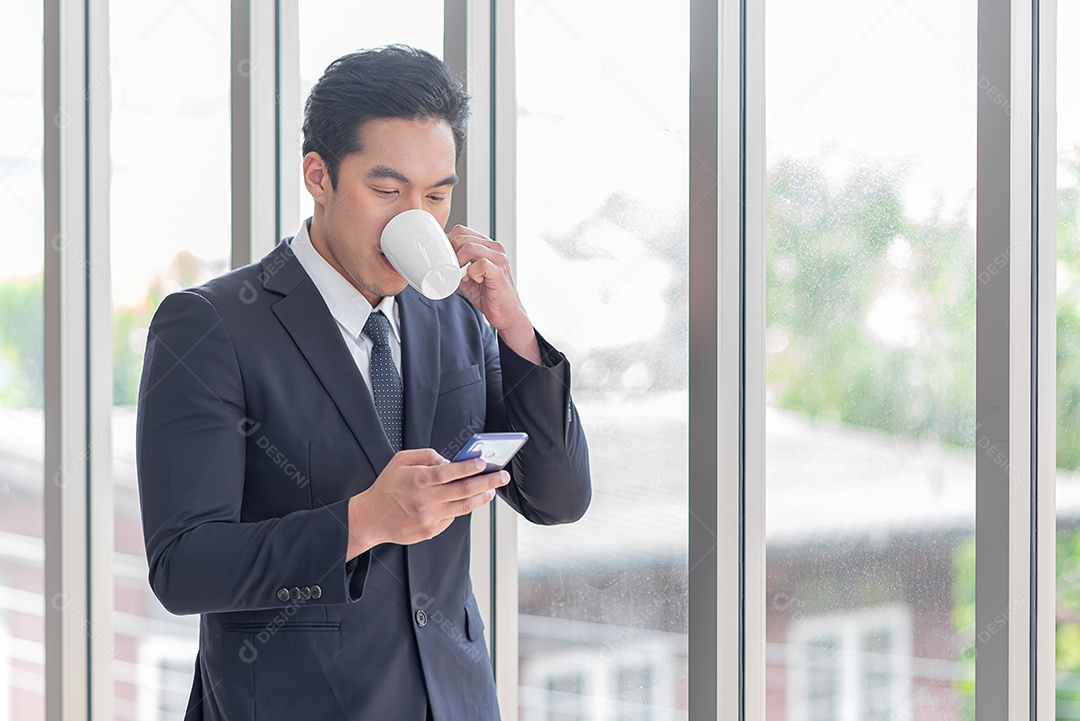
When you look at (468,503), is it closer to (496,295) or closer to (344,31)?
(496,295)

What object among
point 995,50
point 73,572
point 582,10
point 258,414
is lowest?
point 73,572

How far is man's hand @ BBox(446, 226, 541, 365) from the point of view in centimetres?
135

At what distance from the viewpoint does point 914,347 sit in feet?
5.72

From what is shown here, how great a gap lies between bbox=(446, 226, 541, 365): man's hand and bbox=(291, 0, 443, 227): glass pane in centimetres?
89

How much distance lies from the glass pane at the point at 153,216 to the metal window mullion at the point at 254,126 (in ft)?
0.25

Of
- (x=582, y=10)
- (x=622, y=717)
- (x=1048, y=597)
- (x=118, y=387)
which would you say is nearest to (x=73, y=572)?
(x=118, y=387)

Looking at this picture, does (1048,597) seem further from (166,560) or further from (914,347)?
(166,560)

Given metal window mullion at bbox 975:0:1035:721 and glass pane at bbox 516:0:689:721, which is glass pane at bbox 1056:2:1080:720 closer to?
metal window mullion at bbox 975:0:1035:721

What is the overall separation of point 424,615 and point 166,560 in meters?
0.33

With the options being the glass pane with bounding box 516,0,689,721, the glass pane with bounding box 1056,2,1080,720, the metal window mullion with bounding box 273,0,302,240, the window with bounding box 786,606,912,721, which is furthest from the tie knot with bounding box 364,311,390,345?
the glass pane with bounding box 1056,2,1080,720

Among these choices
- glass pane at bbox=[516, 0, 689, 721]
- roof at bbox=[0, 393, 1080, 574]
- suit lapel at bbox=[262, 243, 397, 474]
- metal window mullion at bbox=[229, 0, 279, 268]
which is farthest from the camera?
metal window mullion at bbox=[229, 0, 279, 268]

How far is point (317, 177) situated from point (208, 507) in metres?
0.49

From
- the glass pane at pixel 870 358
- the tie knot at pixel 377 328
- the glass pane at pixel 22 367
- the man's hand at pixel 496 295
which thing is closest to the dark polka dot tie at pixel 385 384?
the tie knot at pixel 377 328

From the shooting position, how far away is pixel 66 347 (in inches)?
91.5
